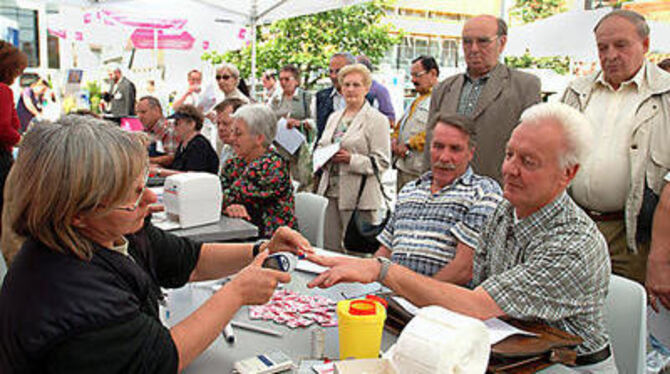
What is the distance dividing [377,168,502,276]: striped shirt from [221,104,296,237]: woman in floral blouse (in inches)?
43.0

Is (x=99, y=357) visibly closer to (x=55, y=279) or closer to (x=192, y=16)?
(x=55, y=279)

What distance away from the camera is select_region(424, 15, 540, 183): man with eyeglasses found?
343cm

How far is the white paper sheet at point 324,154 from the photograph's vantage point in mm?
4332

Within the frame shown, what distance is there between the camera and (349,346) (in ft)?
4.89

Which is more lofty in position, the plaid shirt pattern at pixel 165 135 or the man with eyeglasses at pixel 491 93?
the man with eyeglasses at pixel 491 93

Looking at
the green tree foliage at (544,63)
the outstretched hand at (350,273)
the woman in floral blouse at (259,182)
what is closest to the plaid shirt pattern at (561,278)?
the outstretched hand at (350,273)

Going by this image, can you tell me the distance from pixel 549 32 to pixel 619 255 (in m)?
1.96

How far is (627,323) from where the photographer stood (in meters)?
1.94

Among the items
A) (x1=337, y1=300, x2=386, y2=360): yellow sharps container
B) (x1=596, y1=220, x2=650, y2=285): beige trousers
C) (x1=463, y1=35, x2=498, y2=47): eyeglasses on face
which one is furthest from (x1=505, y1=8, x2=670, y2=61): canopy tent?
(x1=337, y1=300, x2=386, y2=360): yellow sharps container

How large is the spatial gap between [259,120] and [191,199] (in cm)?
88

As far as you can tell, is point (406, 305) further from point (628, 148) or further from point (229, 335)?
point (628, 148)

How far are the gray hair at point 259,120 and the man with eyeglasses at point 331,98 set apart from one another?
165cm

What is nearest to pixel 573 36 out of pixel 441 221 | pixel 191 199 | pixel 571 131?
pixel 441 221

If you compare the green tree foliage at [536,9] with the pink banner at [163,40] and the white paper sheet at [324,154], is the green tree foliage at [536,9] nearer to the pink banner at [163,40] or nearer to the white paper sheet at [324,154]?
the pink banner at [163,40]
